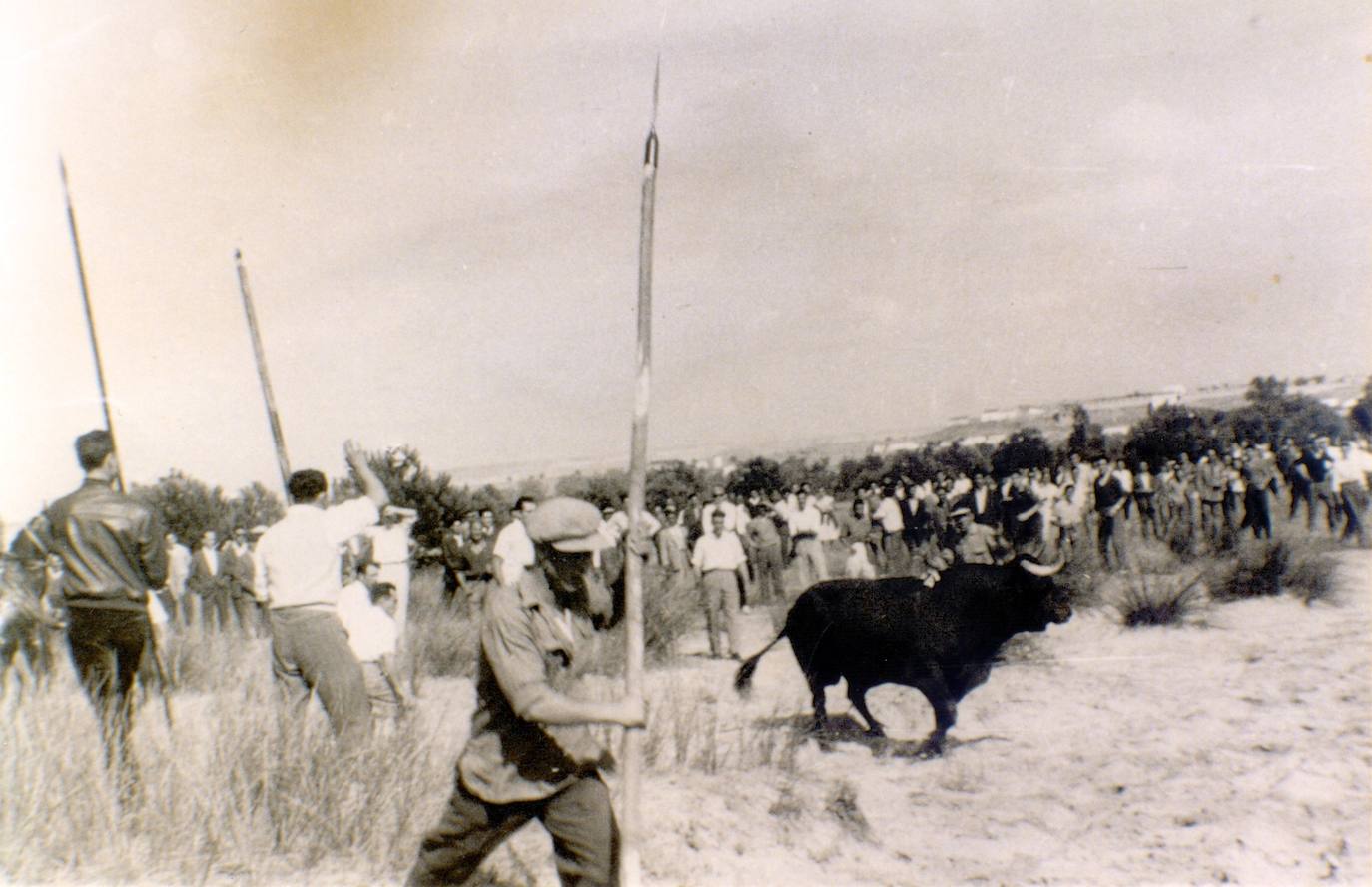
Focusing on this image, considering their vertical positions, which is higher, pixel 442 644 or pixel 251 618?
pixel 251 618

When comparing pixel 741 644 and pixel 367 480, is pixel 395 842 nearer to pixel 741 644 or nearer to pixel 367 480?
pixel 367 480

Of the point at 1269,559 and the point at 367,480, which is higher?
the point at 367,480

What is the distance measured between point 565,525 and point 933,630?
4.44 m

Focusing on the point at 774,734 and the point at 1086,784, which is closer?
the point at 1086,784

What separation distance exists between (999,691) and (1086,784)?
2.61 metres

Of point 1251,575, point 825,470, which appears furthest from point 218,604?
point 825,470

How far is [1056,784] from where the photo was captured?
5543 mm

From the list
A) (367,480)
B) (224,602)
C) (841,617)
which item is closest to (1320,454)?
(841,617)

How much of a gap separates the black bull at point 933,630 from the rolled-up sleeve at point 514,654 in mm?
4309

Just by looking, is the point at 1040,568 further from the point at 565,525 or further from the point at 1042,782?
the point at 565,525

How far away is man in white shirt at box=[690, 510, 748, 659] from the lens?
31.8ft

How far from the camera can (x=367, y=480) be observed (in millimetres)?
4539

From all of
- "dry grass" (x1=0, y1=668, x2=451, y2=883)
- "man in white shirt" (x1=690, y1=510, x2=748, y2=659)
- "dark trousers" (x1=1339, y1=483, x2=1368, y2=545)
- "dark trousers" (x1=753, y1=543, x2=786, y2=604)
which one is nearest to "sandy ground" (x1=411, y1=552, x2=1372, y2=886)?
"dry grass" (x1=0, y1=668, x2=451, y2=883)

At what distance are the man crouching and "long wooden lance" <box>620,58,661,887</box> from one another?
9cm
